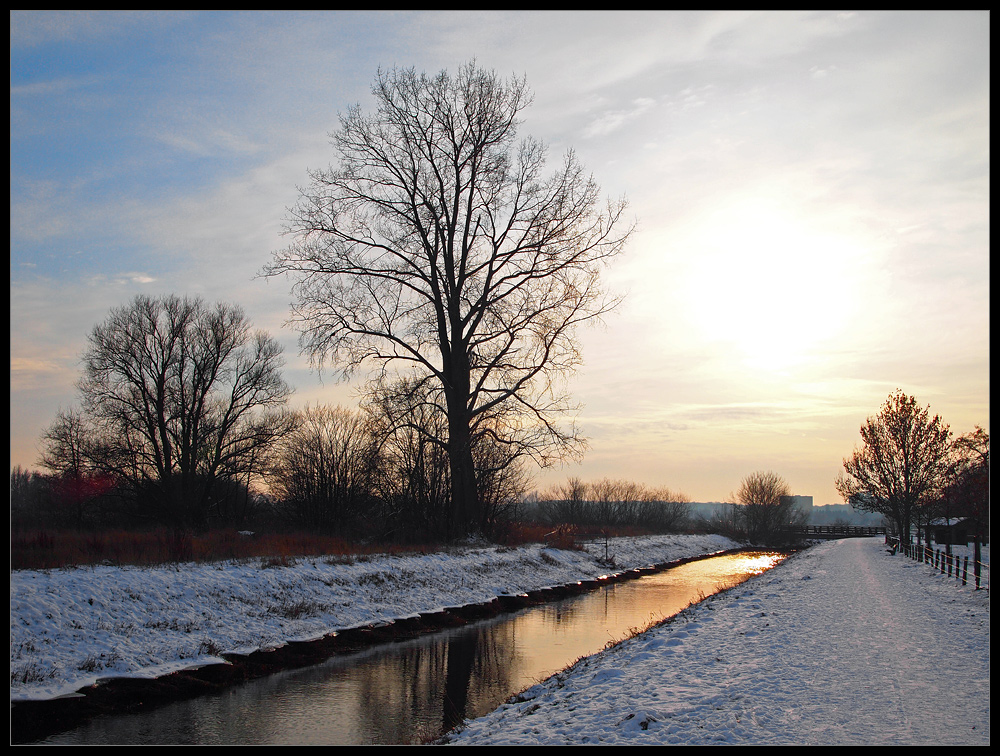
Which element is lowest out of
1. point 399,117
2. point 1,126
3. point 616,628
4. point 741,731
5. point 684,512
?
point 684,512

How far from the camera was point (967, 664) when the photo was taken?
9.93 m

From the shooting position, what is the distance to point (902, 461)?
4659 centimetres

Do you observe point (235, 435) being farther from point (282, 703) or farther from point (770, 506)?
point (770, 506)

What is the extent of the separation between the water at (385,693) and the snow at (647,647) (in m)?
1.13

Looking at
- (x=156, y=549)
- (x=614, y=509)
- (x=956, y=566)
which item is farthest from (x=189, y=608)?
(x=614, y=509)

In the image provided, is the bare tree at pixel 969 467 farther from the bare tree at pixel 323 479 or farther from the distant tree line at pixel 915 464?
the bare tree at pixel 323 479

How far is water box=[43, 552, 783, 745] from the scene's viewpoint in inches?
370

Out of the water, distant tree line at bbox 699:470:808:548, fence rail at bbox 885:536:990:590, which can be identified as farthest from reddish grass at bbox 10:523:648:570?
distant tree line at bbox 699:470:808:548

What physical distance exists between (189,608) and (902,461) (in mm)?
47392

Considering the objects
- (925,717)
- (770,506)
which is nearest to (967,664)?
(925,717)

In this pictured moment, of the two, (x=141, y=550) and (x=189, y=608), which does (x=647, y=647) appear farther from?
(x=141, y=550)

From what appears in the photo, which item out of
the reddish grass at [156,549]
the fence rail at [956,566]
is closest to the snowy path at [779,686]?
the fence rail at [956,566]
